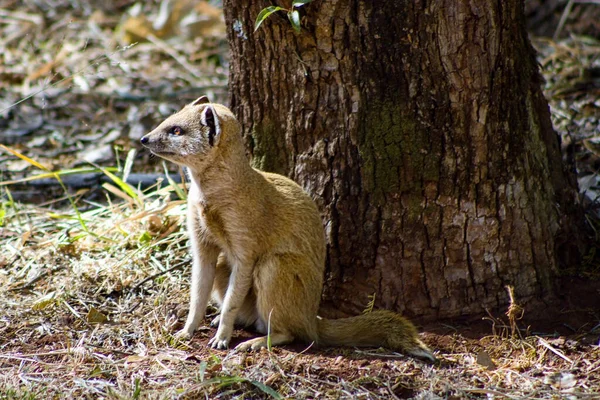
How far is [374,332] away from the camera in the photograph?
3842 mm

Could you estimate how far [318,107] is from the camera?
13.1 feet

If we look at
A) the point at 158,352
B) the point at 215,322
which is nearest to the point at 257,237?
the point at 215,322

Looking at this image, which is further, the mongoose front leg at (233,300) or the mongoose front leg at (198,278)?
the mongoose front leg at (198,278)

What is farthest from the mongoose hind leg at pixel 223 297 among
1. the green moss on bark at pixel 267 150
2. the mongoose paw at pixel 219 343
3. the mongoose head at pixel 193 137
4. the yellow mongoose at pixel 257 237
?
the mongoose head at pixel 193 137

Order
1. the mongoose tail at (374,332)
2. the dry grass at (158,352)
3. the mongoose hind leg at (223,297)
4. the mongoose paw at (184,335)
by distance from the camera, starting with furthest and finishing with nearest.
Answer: the mongoose hind leg at (223,297) → the mongoose paw at (184,335) → the mongoose tail at (374,332) → the dry grass at (158,352)

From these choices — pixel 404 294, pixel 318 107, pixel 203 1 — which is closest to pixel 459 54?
pixel 318 107

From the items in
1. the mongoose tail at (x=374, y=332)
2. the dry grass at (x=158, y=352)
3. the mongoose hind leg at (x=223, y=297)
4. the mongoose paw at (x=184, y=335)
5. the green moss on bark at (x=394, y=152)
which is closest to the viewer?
the dry grass at (x=158, y=352)

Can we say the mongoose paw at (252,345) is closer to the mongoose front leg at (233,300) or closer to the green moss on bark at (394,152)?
the mongoose front leg at (233,300)

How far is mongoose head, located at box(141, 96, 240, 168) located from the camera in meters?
3.74

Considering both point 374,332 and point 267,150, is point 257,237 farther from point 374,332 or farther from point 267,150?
point 374,332

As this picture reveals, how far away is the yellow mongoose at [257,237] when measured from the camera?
12.5 feet

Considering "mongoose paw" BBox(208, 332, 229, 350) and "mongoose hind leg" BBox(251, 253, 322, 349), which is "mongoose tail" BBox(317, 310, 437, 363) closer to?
"mongoose hind leg" BBox(251, 253, 322, 349)

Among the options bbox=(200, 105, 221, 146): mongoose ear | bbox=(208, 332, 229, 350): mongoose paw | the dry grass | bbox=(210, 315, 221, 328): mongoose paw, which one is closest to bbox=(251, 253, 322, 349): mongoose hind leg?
the dry grass

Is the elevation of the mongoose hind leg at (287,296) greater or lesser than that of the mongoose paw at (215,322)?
greater
